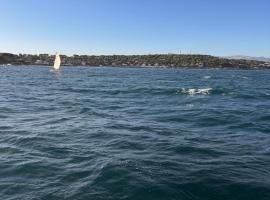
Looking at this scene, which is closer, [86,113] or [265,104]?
[86,113]

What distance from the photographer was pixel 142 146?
1945cm

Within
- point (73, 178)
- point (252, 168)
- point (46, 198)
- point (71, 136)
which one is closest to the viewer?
point (46, 198)

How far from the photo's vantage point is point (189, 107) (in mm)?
35531

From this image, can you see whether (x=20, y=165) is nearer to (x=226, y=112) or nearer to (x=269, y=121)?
(x=269, y=121)

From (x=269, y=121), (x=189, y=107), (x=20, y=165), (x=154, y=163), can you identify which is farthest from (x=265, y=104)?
(x=20, y=165)

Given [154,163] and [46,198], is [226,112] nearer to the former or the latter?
[154,163]

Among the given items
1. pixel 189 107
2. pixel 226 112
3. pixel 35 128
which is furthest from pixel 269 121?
pixel 35 128

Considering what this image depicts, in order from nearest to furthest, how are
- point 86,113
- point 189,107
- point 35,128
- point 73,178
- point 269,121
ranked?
point 73,178 < point 35,128 < point 269,121 < point 86,113 < point 189,107

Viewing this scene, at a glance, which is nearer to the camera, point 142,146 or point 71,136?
point 142,146

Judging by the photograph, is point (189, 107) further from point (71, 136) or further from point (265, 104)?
point (71, 136)

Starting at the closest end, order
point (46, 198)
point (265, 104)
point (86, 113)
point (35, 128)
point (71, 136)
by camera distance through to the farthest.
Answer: point (46, 198)
point (71, 136)
point (35, 128)
point (86, 113)
point (265, 104)

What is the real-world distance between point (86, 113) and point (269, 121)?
12654mm

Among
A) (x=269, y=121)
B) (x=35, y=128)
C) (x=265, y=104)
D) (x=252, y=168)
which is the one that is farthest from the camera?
(x=265, y=104)

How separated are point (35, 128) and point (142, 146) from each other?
731cm
